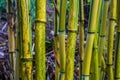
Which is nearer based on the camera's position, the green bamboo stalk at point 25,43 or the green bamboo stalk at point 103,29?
the green bamboo stalk at point 25,43

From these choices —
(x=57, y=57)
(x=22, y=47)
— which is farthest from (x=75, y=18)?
(x=57, y=57)

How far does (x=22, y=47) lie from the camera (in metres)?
0.71

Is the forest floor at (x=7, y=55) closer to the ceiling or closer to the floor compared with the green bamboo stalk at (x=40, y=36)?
closer to the floor

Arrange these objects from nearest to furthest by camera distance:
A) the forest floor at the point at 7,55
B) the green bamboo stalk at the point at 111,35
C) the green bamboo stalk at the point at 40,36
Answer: the green bamboo stalk at the point at 40,36 < the green bamboo stalk at the point at 111,35 < the forest floor at the point at 7,55

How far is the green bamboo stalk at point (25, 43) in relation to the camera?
0.69 m

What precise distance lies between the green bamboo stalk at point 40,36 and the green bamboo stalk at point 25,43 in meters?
0.04

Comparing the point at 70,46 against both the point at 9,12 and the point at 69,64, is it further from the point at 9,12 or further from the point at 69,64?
the point at 9,12

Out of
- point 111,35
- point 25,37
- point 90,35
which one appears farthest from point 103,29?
point 25,37

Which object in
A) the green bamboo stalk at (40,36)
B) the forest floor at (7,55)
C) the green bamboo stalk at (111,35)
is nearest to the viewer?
the green bamboo stalk at (40,36)

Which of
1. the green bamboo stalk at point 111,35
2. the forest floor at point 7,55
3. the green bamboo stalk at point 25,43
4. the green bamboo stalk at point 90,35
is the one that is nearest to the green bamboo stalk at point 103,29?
the green bamboo stalk at point 111,35

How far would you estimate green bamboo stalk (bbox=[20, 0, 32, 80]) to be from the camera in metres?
0.69

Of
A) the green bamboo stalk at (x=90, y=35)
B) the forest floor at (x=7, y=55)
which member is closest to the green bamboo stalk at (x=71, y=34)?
the green bamboo stalk at (x=90, y=35)

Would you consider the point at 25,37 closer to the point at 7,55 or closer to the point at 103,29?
the point at 103,29

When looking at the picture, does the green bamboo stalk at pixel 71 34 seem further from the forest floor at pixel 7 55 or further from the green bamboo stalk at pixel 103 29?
the forest floor at pixel 7 55
